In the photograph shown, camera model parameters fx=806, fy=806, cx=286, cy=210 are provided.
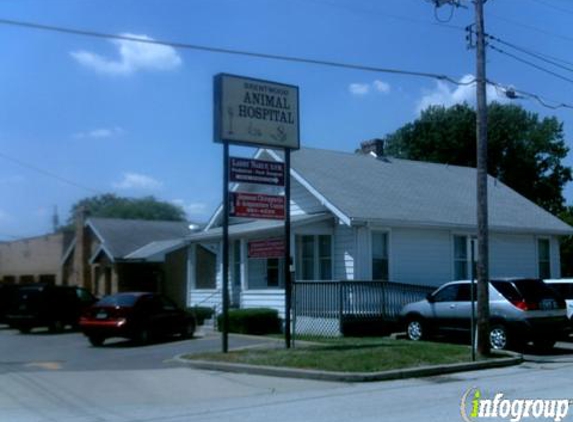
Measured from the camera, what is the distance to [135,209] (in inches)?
4092

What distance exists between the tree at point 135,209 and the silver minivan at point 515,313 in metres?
83.3

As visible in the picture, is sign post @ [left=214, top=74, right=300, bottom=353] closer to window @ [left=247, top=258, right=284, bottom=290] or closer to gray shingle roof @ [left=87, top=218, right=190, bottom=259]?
window @ [left=247, top=258, right=284, bottom=290]

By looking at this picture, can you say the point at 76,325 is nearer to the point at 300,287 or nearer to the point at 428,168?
the point at 300,287

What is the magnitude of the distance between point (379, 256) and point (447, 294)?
148 inches

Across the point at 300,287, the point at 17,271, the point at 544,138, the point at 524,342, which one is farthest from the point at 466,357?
the point at 544,138

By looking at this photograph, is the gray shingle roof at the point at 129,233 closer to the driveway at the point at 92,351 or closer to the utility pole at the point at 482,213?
the driveway at the point at 92,351

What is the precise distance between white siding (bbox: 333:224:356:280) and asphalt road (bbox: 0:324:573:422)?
697 cm

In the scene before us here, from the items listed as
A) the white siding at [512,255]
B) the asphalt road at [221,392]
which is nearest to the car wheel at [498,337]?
the asphalt road at [221,392]

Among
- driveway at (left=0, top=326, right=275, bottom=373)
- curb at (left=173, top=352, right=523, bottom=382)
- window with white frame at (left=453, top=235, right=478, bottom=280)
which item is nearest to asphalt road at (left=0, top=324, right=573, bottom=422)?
driveway at (left=0, top=326, right=275, bottom=373)

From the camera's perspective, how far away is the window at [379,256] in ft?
81.0

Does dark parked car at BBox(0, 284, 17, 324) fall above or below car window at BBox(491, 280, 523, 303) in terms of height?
below

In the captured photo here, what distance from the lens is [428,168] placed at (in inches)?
1319

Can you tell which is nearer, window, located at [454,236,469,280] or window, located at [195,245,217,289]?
window, located at [454,236,469,280]

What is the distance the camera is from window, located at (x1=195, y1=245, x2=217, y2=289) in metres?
36.2
